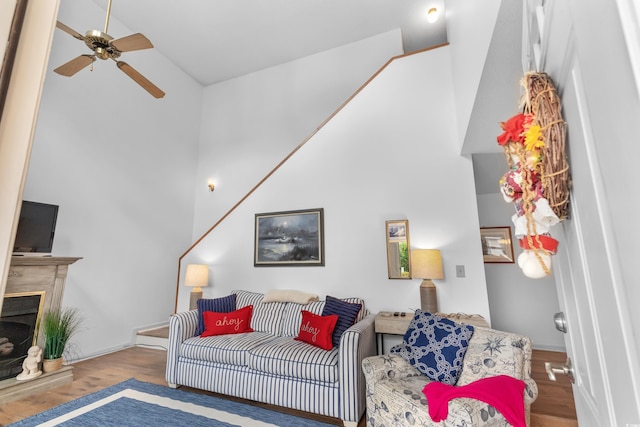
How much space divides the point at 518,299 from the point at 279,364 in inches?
140

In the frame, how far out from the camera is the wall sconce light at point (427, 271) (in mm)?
2881

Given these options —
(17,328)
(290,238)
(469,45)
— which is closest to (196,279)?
(290,238)

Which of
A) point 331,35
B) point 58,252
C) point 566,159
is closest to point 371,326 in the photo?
point 566,159

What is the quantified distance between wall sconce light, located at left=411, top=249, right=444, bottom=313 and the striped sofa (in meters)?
0.62

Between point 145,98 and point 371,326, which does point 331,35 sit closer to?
point 145,98

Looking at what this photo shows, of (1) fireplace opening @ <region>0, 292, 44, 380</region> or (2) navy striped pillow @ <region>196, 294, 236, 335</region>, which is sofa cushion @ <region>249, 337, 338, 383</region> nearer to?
(2) navy striped pillow @ <region>196, 294, 236, 335</region>

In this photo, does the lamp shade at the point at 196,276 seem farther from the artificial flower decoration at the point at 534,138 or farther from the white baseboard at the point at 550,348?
the white baseboard at the point at 550,348

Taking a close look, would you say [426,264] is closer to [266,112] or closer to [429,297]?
[429,297]

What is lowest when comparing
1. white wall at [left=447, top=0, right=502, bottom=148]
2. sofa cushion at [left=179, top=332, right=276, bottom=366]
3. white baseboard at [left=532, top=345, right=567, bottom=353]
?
white baseboard at [left=532, top=345, right=567, bottom=353]

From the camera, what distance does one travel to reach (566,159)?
0.68m

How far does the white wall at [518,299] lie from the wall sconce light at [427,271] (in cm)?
184

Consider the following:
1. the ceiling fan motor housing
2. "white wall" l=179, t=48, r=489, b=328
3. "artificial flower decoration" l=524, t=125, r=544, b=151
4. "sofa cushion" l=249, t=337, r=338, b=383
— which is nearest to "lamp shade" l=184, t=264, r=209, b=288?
"white wall" l=179, t=48, r=489, b=328

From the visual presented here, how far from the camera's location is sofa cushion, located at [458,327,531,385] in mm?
1738

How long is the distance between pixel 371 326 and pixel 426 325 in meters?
0.69
